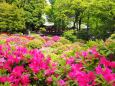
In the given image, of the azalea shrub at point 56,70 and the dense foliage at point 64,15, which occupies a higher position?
the azalea shrub at point 56,70

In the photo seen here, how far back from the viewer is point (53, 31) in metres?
39.5

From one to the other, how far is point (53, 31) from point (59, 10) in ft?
14.9

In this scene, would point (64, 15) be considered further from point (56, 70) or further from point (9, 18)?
point (56, 70)

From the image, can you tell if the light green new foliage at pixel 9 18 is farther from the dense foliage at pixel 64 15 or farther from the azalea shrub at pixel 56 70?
the azalea shrub at pixel 56 70

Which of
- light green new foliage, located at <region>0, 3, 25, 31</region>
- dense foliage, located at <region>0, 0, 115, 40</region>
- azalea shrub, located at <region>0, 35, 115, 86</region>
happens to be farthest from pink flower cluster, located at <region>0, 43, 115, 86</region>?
light green new foliage, located at <region>0, 3, 25, 31</region>

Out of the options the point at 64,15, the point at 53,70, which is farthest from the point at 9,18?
the point at 53,70

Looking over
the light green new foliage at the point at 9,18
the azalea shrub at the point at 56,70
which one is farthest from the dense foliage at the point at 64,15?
the azalea shrub at the point at 56,70

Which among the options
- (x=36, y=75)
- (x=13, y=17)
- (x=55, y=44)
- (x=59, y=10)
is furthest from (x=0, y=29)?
(x=36, y=75)

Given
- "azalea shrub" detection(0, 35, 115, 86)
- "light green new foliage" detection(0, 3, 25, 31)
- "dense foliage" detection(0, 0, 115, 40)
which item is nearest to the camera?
"azalea shrub" detection(0, 35, 115, 86)

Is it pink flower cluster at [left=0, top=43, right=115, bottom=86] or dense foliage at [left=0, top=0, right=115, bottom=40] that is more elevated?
pink flower cluster at [left=0, top=43, right=115, bottom=86]

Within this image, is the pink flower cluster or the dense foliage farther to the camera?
the dense foliage

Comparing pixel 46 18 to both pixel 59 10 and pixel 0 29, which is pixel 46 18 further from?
pixel 0 29

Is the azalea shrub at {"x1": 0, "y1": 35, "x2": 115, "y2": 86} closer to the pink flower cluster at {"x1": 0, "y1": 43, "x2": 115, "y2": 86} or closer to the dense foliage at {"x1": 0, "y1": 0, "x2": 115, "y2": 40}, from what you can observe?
the pink flower cluster at {"x1": 0, "y1": 43, "x2": 115, "y2": 86}

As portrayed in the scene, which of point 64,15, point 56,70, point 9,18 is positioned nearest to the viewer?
point 56,70
